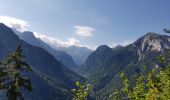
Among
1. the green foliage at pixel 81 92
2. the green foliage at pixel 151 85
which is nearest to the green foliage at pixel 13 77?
the green foliage at pixel 151 85

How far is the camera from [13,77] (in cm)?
4112

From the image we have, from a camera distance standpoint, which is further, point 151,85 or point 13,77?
point 13,77

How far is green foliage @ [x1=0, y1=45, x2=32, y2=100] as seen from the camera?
4084 centimetres

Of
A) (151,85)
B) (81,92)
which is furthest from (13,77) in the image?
(151,85)

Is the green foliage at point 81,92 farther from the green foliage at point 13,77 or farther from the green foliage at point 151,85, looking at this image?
the green foliage at point 13,77

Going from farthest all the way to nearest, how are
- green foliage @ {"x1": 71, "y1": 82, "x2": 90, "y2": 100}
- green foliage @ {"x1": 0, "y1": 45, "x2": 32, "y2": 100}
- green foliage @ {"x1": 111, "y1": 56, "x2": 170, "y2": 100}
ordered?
1. green foliage @ {"x1": 0, "y1": 45, "x2": 32, "y2": 100}
2. green foliage @ {"x1": 111, "y1": 56, "x2": 170, "y2": 100}
3. green foliage @ {"x1": 71, "y1": 82, "x2": 90, "y2": 100}

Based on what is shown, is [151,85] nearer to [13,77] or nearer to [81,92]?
[81,92]

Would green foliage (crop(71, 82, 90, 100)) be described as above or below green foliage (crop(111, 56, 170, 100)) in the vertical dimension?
below

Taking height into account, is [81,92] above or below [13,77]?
below

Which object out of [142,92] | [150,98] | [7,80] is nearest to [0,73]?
[7,80]

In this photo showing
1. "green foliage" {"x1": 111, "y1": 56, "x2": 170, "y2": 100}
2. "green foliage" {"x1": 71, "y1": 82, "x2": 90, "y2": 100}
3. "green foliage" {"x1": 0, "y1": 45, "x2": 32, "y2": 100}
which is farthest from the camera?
"green foliage" {"x1": 0, "y1": 45, "x2": 32, "y2": 100}

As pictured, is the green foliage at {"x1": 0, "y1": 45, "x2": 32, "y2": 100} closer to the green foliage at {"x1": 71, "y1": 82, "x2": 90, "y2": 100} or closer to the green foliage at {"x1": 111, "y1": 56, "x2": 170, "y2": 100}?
the green foliage at {"x1": 111, "y1": 56, "x2": 170, "y2": 100}

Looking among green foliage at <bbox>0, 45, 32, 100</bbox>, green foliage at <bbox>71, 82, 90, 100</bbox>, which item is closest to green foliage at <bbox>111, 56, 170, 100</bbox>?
green foliage at <bbox>71, 82, 90, 100</bbox>

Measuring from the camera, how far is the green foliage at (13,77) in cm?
4084
